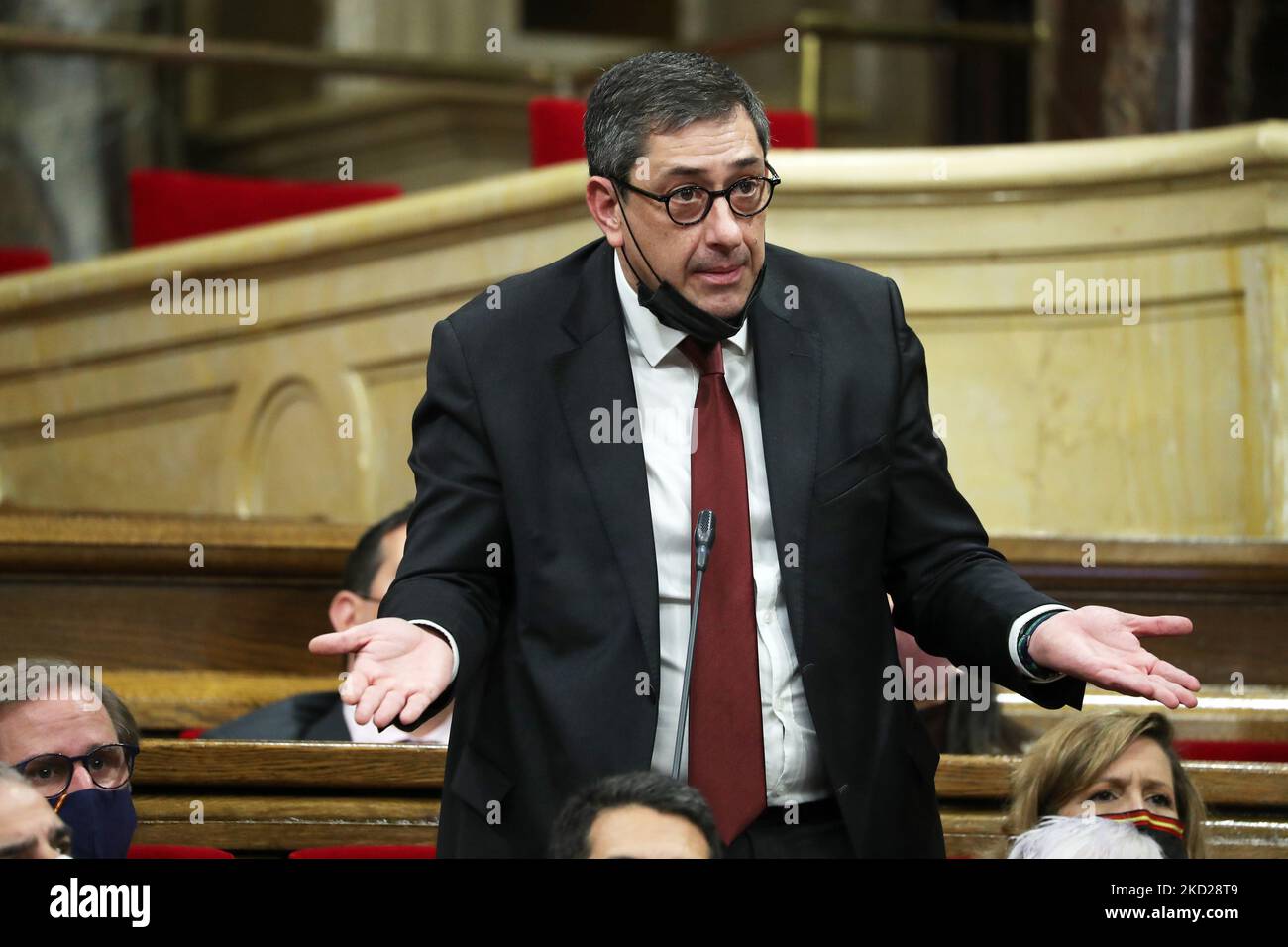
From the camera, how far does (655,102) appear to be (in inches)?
66.2

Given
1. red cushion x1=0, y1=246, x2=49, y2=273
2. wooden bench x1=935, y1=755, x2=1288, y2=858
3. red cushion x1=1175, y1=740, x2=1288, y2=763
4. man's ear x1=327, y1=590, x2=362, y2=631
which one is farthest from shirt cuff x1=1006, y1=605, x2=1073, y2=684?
red cushion x1=0, y1=246, x2=49, y2=273

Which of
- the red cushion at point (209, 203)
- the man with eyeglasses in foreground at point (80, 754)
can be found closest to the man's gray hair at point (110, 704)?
the man with eyeglasses in foreground at point (80, 754)

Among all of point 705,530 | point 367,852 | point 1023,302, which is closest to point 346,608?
point 367,852

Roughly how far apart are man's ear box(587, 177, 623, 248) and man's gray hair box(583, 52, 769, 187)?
0.01 metres

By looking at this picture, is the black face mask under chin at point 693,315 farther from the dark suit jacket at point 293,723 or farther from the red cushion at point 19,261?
the red cushion at point 19,261

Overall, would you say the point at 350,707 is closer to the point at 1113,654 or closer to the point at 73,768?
the point at 73,768

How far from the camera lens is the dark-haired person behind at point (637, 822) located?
1443 mm

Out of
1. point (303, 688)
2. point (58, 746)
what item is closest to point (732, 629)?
point (58, 746)

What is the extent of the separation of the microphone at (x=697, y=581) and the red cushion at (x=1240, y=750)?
1320 millimetres

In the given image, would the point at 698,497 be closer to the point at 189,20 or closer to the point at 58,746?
the point at 58,746

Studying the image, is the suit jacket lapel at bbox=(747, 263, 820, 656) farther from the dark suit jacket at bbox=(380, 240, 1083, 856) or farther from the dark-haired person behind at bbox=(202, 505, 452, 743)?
the dark-haired person behind at bbox=(202, 505, 452, 743)

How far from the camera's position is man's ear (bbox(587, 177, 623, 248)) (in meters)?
1.75

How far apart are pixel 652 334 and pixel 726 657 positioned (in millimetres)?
333
